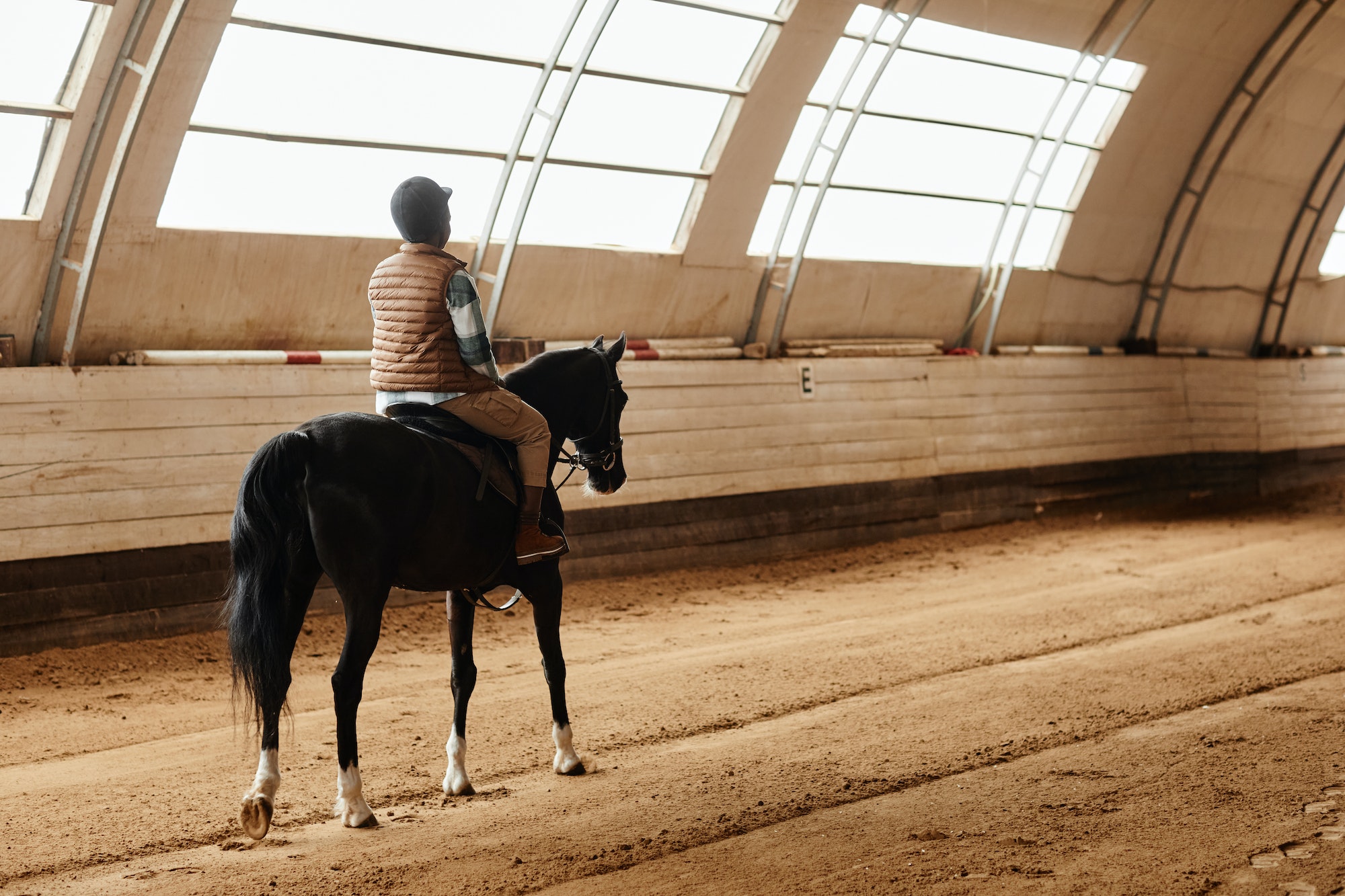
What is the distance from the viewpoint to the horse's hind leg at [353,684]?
3.92 metres

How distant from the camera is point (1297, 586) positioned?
27.6 feet

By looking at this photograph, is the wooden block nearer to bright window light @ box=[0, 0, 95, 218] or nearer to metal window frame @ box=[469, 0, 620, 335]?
metal window frame @ box=[469, 0, 620, 335]

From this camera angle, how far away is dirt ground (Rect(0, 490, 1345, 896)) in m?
3.58

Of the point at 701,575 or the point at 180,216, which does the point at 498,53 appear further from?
the point at 701,575

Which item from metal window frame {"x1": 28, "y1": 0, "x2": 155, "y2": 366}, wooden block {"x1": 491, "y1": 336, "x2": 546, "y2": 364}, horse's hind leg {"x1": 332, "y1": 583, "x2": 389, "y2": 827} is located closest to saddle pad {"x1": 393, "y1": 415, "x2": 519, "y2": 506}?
horse's hind leg {"x1": 332, "y1": 583, "x2": 389, "y2": 827}

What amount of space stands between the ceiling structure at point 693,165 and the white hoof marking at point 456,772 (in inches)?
159

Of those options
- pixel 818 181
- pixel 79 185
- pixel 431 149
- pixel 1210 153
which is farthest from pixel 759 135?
A: pixel 1210 153

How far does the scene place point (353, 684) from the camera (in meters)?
3.93

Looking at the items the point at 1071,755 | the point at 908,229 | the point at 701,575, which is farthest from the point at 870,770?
the point at 908,229

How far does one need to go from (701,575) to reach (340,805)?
5615 millimetres

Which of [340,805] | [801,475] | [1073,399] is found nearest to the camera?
[340,805]

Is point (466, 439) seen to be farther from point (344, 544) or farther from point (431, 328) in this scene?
point (344, 544)

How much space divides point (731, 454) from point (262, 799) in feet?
21.6

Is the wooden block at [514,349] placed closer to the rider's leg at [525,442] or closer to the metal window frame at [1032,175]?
the rider's leg at [525,442]
